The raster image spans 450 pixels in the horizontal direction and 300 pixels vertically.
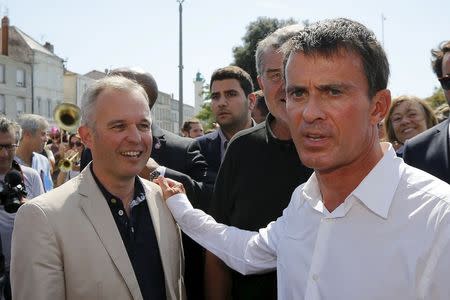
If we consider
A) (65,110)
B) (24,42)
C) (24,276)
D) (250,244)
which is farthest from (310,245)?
(24,42)

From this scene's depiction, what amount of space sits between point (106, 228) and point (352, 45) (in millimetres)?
1357

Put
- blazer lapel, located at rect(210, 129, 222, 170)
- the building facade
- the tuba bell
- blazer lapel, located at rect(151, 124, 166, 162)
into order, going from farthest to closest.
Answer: the building facade → the tuba bell → blazer lapel, located at rect(210, 129, 222, 170) → blazer lapel, located at rect(151, 124, 166, 162)

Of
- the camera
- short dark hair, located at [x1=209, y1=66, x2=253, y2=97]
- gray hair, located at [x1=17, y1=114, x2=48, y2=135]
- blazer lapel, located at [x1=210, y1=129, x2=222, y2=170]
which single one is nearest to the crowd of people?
blazer lapel, located at [x1=210, y1=129, x2=222, y2=170]

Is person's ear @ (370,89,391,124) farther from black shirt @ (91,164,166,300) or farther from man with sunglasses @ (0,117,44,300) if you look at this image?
man with sunglasses @ (0,117,44,300)

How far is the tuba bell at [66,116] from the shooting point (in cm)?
1798

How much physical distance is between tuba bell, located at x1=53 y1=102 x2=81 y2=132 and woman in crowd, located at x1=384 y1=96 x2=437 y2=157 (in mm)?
13910

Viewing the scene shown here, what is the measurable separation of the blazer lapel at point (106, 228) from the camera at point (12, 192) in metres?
2.11

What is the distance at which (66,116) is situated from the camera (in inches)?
730

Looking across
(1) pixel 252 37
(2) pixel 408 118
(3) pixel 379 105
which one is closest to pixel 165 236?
(3) pixel 379 105

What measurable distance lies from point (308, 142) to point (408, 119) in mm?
4086

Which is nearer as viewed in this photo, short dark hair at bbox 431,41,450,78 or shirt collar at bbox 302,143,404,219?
shirt collar at bbox 302,143,404,219

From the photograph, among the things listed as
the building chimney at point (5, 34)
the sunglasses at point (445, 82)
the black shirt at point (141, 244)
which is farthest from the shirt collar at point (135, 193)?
the building chimney at point (5, 34)

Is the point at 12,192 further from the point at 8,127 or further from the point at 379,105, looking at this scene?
the point at 379,105

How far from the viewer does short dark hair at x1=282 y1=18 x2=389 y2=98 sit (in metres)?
1.80
